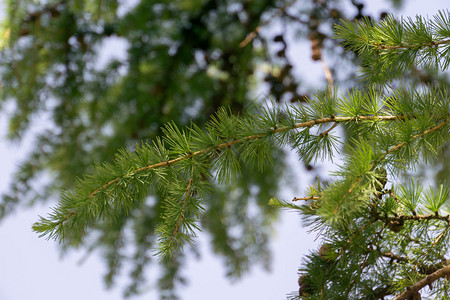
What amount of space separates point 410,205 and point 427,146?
6cm

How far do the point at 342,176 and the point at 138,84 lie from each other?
948mm

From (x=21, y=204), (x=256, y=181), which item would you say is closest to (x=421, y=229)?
(x=256, y=181)

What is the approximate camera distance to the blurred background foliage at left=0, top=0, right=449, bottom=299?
3.63 feet

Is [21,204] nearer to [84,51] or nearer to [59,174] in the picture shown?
[59,174]

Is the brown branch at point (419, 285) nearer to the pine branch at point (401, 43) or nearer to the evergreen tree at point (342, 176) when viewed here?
the evergreen tree at point (342, 176)

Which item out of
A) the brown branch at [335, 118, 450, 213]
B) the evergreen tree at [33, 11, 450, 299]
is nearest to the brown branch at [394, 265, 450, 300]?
the evergreen tree at [33, 11, 450, 299]

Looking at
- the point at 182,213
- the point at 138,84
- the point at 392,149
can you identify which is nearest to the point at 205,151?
the point at 182,213

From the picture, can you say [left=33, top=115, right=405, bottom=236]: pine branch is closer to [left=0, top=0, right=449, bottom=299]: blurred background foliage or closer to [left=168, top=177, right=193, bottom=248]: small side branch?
[left=168, top=177, right=193, bottom=248]: small side branch

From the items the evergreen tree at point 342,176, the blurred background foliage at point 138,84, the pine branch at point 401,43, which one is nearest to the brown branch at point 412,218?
the evergreen tree at point 342,176

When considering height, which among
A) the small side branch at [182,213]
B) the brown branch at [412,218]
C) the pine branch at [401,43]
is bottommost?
the brown branch at [412,218]

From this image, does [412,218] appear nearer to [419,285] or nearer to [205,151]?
[419,285]

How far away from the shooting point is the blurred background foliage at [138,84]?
3.63ft

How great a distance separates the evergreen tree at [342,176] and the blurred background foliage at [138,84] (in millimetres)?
557

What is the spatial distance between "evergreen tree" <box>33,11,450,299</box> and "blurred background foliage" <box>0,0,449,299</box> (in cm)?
56
